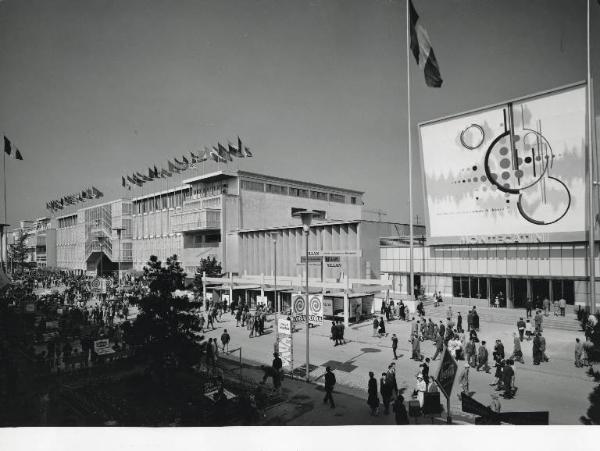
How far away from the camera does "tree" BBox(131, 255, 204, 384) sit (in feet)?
40.2

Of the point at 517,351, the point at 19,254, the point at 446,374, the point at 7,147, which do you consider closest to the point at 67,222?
the point at 19,254

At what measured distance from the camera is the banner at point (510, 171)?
2556 centimetres

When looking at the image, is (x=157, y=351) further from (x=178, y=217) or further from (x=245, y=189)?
(x=178, y=217)

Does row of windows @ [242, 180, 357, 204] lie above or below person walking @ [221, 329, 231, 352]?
above

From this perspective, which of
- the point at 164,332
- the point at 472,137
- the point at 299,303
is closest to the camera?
the point at 164,332

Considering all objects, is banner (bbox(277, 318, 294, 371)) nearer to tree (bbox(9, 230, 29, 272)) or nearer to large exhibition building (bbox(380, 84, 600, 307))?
large exhibition building (bbox(380, 84, 600, 307))

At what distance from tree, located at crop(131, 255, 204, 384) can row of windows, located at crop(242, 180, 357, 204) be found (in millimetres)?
41560

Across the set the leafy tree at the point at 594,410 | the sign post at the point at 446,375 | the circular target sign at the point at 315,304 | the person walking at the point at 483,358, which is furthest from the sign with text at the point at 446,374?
the circular target sign at the point at 315,304

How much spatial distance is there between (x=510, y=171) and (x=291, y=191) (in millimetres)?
35472

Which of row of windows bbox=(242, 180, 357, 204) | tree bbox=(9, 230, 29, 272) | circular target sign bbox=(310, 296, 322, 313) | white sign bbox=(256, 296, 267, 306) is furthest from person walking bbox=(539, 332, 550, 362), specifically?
tree bbox=(9, 230, 29, 272)

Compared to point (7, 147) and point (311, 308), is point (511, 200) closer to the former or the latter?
point (311, 308)

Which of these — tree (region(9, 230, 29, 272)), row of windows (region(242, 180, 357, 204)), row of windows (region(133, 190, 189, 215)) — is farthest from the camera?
tree (region(9, 230, 29, 272))

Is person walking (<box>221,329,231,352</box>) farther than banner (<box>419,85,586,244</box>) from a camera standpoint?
No

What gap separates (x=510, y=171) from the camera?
27.9 metres
